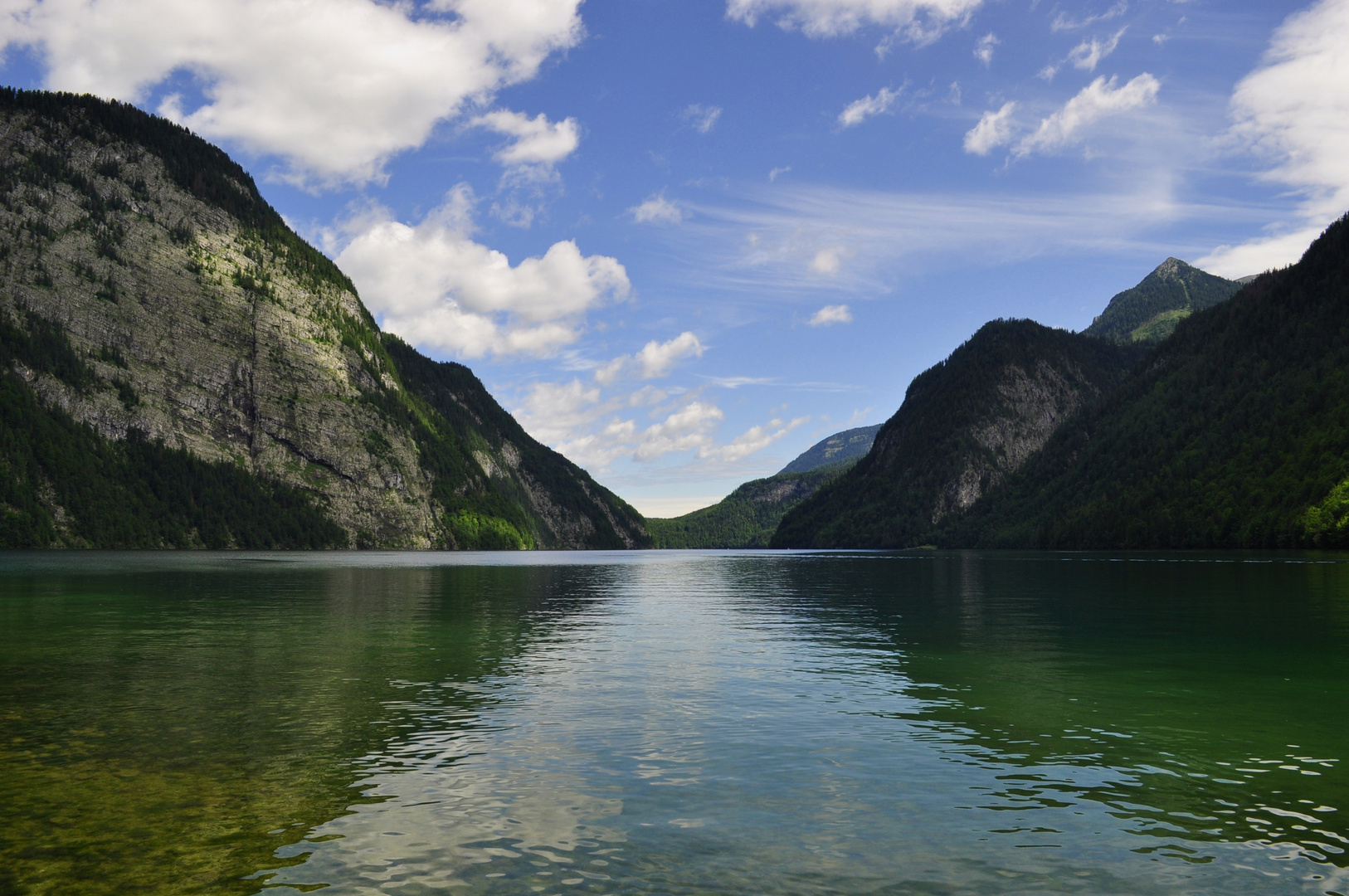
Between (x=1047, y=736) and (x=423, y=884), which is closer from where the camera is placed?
(x=423, y=884)

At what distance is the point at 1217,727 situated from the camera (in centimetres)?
2478

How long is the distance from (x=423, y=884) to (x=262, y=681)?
21.5 m

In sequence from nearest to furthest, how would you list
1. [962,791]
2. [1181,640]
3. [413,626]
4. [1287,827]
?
[1287,827] < [962,791] < [1181,640] < [413,626]

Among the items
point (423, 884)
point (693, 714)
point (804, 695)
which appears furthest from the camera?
point (804, 695)

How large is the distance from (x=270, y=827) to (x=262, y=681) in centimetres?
1749

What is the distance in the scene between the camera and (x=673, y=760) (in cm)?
2139

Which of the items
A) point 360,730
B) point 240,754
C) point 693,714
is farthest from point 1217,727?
point 240,754

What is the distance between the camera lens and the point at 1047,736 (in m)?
24.0

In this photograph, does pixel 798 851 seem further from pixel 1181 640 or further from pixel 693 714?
pixel 1181 640

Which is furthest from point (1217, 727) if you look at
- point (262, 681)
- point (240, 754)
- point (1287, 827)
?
point (262, 681)

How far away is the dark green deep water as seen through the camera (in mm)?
14133

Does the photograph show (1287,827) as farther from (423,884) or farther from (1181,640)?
(1181,640)

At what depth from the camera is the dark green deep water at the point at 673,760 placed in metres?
14.1

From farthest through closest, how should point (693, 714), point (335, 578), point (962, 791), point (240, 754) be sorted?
point (335, 578) < point (693, 714) < point (240, 754) < point (962, 791)
